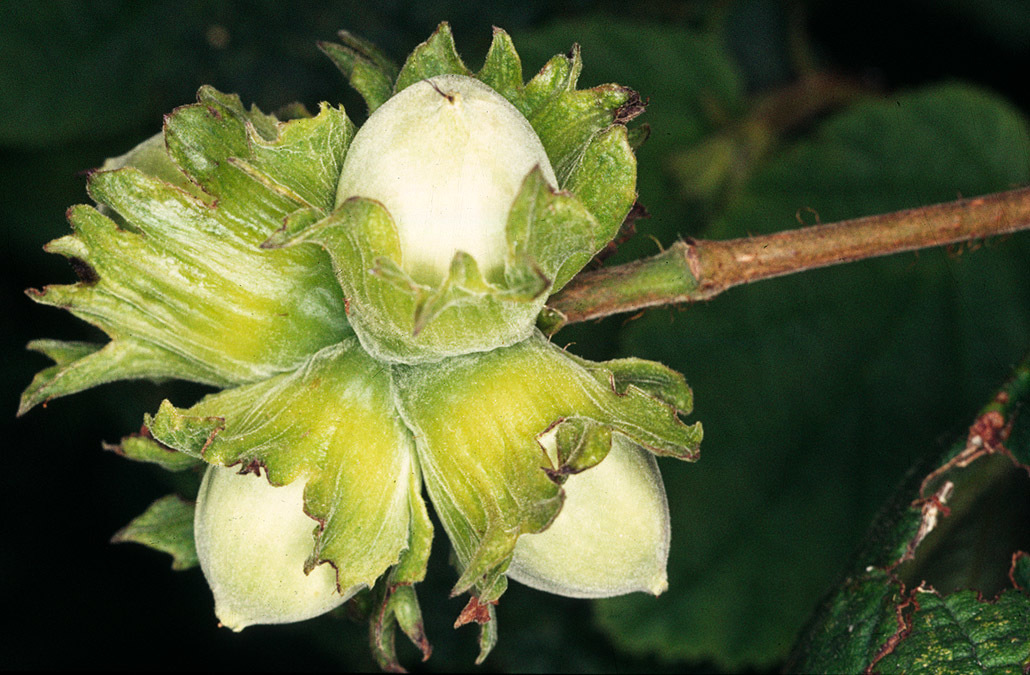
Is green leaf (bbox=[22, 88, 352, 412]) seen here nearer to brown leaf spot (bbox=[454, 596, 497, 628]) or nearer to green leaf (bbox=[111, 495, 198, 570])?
green leaf (bbox=[111, 495, 198, 570])

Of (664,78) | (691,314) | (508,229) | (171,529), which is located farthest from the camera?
(664,78)

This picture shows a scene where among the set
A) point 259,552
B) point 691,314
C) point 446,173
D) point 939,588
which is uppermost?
point 446,173

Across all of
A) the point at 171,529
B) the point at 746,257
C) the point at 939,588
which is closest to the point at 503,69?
the point at 746,257

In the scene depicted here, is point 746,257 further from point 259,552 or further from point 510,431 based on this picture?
point 259,552

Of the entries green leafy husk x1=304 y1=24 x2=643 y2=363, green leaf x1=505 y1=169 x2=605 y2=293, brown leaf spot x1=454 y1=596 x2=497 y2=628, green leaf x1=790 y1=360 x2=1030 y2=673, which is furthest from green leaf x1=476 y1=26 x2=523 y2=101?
green leaf x1=790 y1=360 x2=1030 y2=673

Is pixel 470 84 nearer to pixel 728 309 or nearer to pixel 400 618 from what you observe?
pixel 400 618

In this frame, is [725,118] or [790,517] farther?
[725,118]

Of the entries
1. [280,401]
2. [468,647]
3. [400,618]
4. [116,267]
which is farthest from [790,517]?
[116,267]
